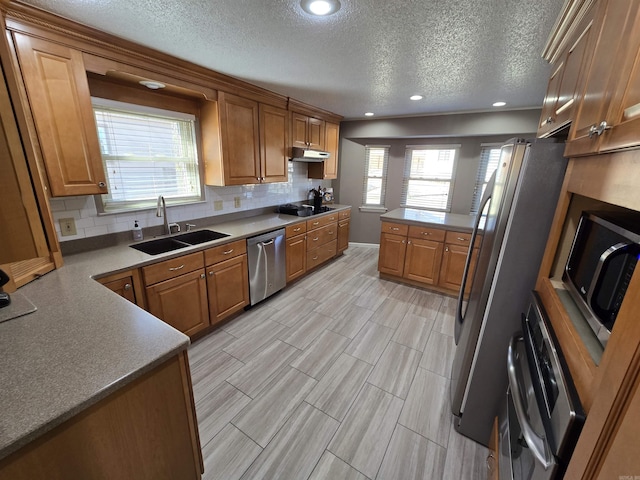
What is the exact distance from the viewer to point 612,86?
73 centimetres

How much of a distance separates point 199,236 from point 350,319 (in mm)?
1836

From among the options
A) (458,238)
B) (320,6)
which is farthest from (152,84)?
(458,238)

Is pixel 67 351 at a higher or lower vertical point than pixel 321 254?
higher

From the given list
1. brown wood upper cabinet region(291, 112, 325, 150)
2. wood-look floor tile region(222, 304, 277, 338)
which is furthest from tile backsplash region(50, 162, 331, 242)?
wood-look floor tile region(222, 304, 277, 338)

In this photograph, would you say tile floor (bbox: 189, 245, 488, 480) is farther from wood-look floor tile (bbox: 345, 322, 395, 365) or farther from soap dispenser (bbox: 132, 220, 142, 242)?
soap dispenser (bbox: 132, 220, 142, 242)

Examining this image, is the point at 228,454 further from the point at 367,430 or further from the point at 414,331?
the point at 414,331

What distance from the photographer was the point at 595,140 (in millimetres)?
785

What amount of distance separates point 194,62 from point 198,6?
2.96ft

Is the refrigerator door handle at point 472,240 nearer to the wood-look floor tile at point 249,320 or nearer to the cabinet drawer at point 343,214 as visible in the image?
the wood-look floor tile at point 249,320

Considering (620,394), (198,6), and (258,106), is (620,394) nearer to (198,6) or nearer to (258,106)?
(198,6)

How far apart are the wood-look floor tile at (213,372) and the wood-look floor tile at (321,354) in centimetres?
49

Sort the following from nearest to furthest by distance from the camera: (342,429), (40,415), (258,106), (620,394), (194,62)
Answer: (620,394)
(40,415)
(342,429)
(194,62)
(258,106)

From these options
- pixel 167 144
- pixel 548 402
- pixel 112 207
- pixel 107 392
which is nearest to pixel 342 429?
pixel 548 402

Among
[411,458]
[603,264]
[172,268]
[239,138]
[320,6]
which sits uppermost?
[320,6]
